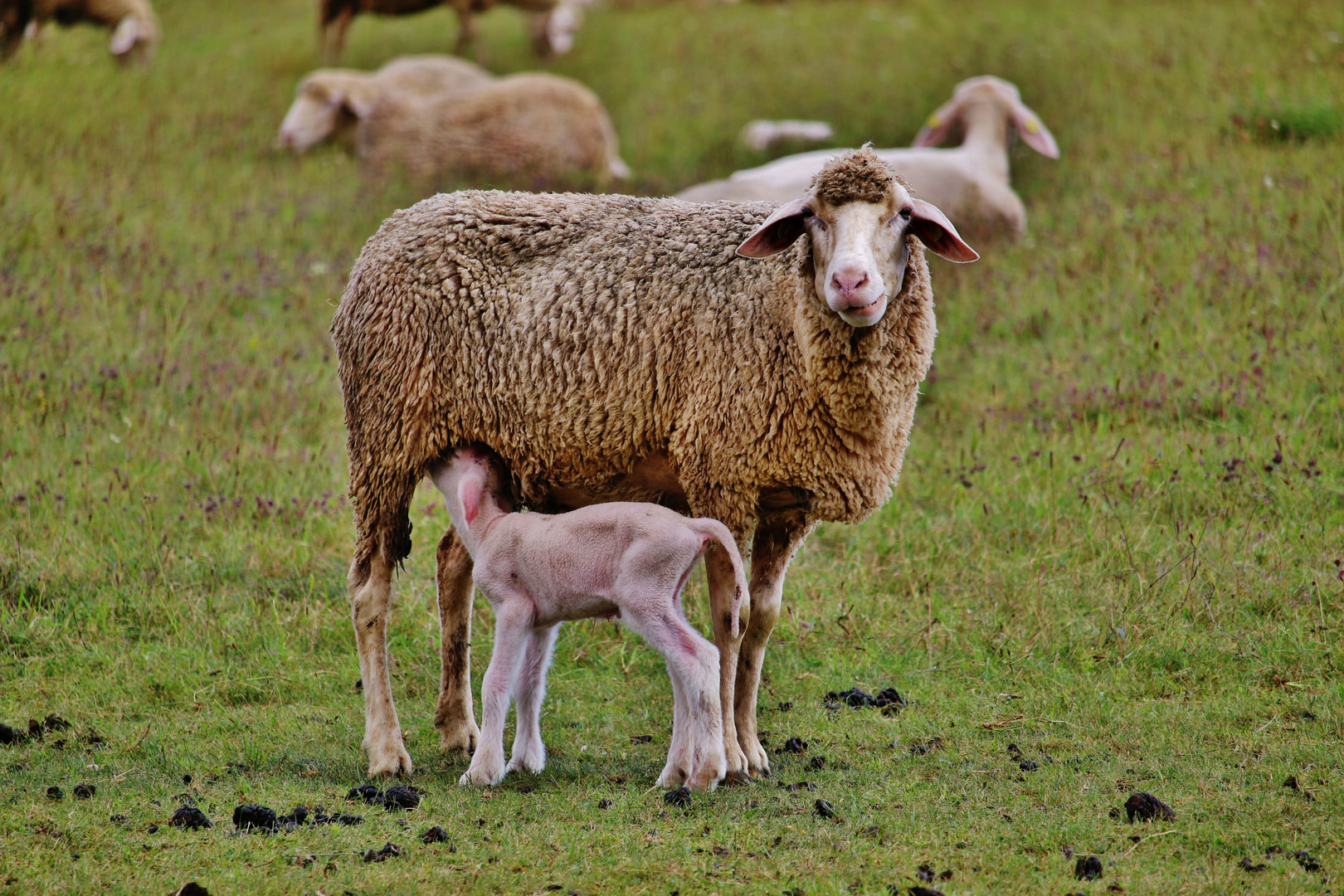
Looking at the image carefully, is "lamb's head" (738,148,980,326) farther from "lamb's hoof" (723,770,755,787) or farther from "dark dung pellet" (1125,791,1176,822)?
"dark dung pellet" (1125,791,1176,822)

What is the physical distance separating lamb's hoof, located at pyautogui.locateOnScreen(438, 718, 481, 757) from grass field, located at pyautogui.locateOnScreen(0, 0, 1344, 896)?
9 centimetres

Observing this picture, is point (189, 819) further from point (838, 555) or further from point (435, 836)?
point (838, 555)

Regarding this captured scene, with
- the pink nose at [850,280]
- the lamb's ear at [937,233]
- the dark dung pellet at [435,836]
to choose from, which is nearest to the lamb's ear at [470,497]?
the dark dung pellet at [435,836]

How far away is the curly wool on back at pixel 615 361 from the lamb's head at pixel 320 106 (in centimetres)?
785

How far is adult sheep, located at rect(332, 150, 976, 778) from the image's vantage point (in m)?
4.59

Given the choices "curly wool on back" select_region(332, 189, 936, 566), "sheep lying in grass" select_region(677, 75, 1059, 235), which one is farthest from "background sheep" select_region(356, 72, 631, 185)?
"curly wool on back" select_region(332, 189, 936, 566)

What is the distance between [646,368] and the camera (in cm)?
484

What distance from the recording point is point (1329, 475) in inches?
263

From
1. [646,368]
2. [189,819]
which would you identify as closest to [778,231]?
[646,368]

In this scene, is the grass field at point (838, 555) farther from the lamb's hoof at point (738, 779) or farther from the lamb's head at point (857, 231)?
the lamb's head at point (857, 231)

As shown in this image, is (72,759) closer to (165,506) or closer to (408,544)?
(408,544)

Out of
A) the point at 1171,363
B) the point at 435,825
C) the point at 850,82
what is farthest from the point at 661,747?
the point at 850,82

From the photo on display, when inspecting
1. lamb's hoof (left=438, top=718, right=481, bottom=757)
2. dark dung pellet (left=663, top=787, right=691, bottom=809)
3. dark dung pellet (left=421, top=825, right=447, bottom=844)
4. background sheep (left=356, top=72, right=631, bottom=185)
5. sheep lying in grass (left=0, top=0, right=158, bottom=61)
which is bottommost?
lamb's hoof (left=438, top=718, right=481, bottom=757)

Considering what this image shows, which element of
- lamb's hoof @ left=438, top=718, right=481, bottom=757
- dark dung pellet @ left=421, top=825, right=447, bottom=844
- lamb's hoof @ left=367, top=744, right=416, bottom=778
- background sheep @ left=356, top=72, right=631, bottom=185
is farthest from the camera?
background sheep @ left=356, top=72, right=631, bottom=185
